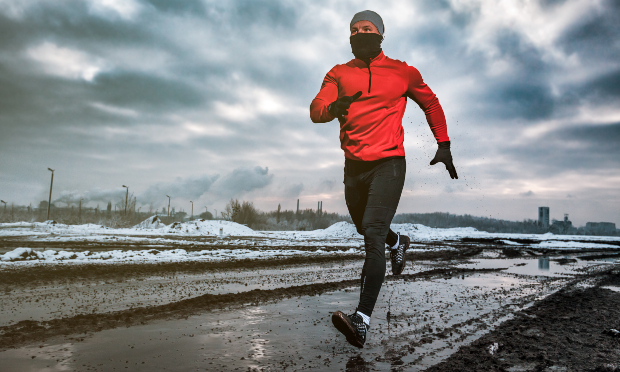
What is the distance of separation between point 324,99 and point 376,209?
0.95 m

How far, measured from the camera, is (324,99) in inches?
121

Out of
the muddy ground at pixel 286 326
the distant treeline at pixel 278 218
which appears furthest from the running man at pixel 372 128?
the distant treeline at pixel 278 218

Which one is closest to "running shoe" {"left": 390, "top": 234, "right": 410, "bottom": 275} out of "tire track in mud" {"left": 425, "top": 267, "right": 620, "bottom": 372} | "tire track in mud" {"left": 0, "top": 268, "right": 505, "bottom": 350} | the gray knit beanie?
"tire track in mud" {"left": 425, "top": 267, "right": 620, "bottom": 372}

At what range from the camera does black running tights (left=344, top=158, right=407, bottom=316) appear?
297cm

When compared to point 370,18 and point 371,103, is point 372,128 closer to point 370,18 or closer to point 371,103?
point 371,103

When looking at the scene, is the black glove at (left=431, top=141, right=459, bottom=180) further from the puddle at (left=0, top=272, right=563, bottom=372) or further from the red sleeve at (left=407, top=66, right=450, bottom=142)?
the puddle at (left=0, top=272, right=563, bottom=372)

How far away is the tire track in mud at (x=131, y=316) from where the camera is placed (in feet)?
10.4

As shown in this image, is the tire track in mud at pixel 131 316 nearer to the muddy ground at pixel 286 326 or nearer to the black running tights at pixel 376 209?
the muddy ground at pixel 286 326

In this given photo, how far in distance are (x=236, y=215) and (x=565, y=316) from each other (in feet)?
214

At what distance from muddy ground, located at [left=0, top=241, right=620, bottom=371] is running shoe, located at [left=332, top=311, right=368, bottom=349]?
9cm

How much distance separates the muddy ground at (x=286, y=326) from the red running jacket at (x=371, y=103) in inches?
59.7

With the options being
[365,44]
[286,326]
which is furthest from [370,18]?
[286,326]

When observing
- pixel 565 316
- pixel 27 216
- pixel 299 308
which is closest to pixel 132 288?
pixel 299 308

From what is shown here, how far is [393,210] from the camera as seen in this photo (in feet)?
10.1
